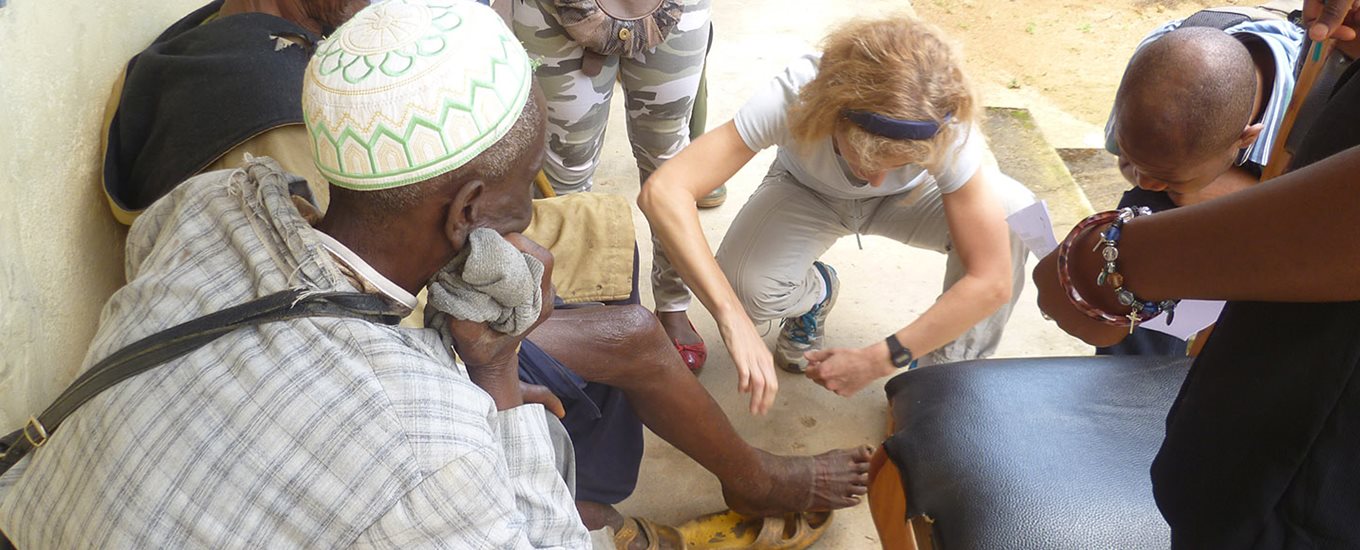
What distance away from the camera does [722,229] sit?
11.6ft

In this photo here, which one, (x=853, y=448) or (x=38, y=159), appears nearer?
(x=38, y=159)

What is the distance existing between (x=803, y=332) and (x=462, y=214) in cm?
167

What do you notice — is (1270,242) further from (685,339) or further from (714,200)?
(714,200)

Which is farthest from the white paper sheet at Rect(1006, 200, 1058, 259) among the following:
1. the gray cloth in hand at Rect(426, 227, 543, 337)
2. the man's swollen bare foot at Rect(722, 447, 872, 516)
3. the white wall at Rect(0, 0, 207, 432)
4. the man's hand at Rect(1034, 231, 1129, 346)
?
the white wall at Rect(0, 0, 207, 432)

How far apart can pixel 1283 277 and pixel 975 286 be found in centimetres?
142

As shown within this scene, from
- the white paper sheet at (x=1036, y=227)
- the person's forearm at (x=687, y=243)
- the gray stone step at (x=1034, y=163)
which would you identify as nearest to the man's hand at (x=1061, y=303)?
the white paper sheet at (x=1036, y=227)

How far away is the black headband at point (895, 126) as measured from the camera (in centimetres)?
208

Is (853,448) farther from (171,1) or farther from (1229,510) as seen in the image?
(171,1)

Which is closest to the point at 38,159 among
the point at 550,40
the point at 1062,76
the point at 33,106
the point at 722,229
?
the point at 33,106

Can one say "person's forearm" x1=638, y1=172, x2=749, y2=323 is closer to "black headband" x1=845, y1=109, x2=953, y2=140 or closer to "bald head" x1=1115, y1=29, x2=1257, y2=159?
"black headband" x1=845, y1=109, x2=953, y2=140

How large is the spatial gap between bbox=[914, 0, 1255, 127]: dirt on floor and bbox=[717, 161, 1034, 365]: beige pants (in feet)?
7.96

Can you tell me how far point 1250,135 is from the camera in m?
2.09

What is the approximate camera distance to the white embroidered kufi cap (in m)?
1.25

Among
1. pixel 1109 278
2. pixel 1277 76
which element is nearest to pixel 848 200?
pixel 1277 76
